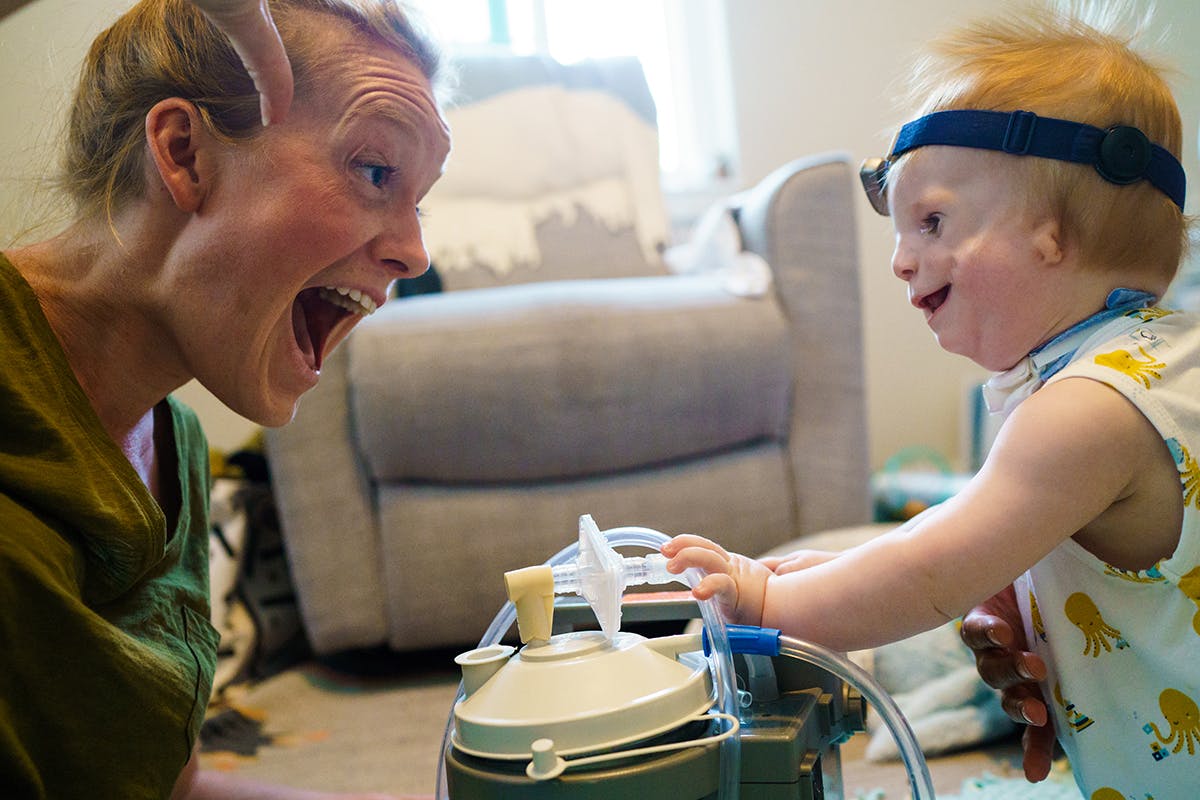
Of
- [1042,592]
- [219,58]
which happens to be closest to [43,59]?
[219,58]

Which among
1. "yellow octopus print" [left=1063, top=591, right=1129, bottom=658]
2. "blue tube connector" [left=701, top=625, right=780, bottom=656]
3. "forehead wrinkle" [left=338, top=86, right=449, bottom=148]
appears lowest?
"yellow octopus print" [left=1063, top=591, right=1129, bottom=658]

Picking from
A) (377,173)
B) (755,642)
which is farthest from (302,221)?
(755,642)

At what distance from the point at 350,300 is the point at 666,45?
2419mm

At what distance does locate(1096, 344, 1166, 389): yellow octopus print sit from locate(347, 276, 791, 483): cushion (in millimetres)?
925

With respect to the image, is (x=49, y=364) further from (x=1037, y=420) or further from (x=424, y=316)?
(x=424, y=316)

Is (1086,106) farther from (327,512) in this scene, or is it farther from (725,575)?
(327,512)

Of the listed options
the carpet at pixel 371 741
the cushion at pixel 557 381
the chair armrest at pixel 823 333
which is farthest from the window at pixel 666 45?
the carpet at pixel 371 741

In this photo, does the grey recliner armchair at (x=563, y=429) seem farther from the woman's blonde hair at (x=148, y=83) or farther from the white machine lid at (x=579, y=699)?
the white machine lid at (x=579, y=699)

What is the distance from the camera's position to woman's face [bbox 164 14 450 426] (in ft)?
2.46

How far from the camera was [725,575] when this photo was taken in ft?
2.23

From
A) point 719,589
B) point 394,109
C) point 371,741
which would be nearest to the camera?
point 719,589

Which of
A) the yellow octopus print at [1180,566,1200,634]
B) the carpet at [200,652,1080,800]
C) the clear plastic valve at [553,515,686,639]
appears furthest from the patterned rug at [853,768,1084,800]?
the clear plastic valve at [553,515,686,639]

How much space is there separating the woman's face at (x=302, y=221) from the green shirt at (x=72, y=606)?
0.11 meters

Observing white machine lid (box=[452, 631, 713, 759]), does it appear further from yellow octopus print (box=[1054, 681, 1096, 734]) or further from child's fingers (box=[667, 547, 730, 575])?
yellow octopus print (box=[1054, 681, 1096, 734])
